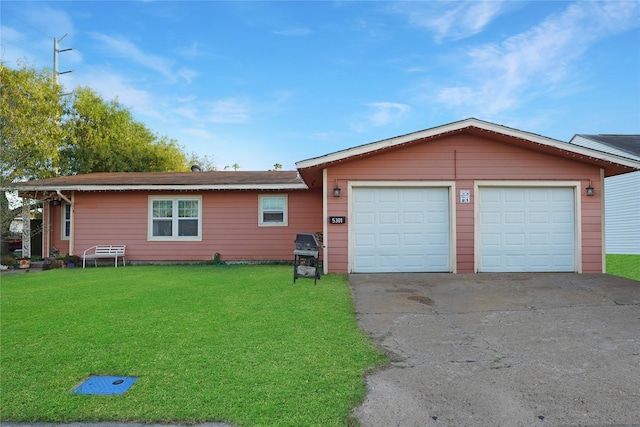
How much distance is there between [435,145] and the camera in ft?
29.0

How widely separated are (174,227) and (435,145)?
332 inches

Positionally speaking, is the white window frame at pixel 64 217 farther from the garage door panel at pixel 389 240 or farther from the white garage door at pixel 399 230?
the garage door panel at pixel 389 240

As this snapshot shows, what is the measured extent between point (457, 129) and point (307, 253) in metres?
4.56

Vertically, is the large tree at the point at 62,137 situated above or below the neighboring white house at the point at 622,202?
above

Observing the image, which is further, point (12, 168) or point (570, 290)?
point (12, 168)

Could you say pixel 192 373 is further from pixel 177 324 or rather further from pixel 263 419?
pixel 177 324

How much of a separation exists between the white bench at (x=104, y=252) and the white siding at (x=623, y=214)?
2036cm

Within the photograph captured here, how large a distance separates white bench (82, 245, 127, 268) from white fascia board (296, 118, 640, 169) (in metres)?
7.31

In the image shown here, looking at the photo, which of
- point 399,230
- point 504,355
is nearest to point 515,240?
point 399,230

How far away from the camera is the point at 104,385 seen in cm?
299

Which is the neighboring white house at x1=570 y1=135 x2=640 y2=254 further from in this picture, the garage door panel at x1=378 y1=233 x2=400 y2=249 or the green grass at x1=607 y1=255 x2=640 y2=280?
the garage door panel at x1=378 y1=233 x2=400 y2=249

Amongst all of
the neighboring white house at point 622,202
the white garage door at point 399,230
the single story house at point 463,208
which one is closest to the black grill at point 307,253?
the single story house at point 463,208

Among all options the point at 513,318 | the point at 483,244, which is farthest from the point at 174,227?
the point at 513,318

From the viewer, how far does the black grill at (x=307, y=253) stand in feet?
24.7
